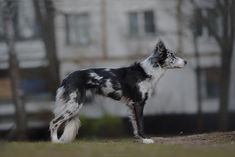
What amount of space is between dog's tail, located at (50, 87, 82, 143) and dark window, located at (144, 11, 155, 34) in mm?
27554

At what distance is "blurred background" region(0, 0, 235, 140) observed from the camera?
3859cm

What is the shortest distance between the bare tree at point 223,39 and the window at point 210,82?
3824 mm

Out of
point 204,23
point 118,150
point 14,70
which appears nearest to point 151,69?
point 118,150

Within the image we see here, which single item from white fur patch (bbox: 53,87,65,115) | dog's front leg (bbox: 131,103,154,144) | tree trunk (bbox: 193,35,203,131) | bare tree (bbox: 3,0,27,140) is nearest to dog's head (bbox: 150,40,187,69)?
dog's front leg (bbox: 131,103,154,144)

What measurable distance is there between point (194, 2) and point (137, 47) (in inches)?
198

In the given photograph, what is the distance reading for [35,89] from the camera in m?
41.7

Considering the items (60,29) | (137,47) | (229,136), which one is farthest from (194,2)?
(229,136)

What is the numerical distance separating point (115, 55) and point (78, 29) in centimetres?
275

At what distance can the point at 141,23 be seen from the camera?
1748 inches

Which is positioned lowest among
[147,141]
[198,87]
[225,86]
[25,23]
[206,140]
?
[198,87]

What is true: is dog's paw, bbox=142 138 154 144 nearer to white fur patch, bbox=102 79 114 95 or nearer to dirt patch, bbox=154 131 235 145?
dirt patch, bbox=154 131 235 145

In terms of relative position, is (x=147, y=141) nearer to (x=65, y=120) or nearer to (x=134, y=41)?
(x=65, y=120)

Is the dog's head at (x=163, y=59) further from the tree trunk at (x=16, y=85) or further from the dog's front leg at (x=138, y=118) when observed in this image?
the tree trunk at (x=16, y=85)

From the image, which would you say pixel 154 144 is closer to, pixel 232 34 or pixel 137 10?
pixel 232 34
